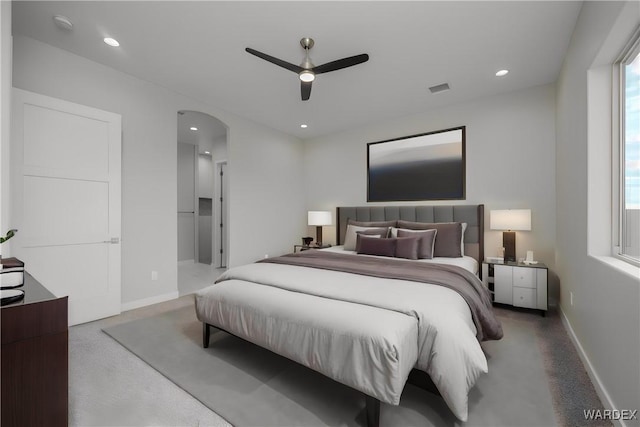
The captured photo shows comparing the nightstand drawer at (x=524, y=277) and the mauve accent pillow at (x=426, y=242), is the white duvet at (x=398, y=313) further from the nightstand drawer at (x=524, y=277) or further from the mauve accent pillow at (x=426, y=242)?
the nightstand drawer at (x=524, y=277)

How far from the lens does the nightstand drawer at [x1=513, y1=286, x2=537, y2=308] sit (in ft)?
10.1

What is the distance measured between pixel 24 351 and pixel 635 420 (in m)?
2.67

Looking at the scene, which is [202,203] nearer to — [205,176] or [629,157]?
[205,176]

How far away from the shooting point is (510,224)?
129 inches

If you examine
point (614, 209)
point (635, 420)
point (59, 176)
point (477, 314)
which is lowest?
point (635, 420)

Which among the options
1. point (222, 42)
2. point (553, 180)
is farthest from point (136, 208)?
point (553, 180)

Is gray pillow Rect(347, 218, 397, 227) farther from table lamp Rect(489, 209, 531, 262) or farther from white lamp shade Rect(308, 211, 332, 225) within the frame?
table lamp Rect(489, 209, 531, 262)

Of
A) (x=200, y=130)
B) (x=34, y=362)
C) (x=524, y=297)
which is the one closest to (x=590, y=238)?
(x=524, y=297)

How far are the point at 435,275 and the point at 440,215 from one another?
6.49 ft

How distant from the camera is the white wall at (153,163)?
9.15 ft

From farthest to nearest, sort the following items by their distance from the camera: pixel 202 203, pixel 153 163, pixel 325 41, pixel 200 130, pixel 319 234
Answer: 1. pixel 202 203
2. pixel 200 130
3. pixel 319 234
4. pixel 153 163
5. pixel 325 41

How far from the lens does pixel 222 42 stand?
8.54 ft

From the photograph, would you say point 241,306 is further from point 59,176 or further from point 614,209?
point 614,209

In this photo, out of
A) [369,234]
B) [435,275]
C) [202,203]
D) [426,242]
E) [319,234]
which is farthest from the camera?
[202,203]
